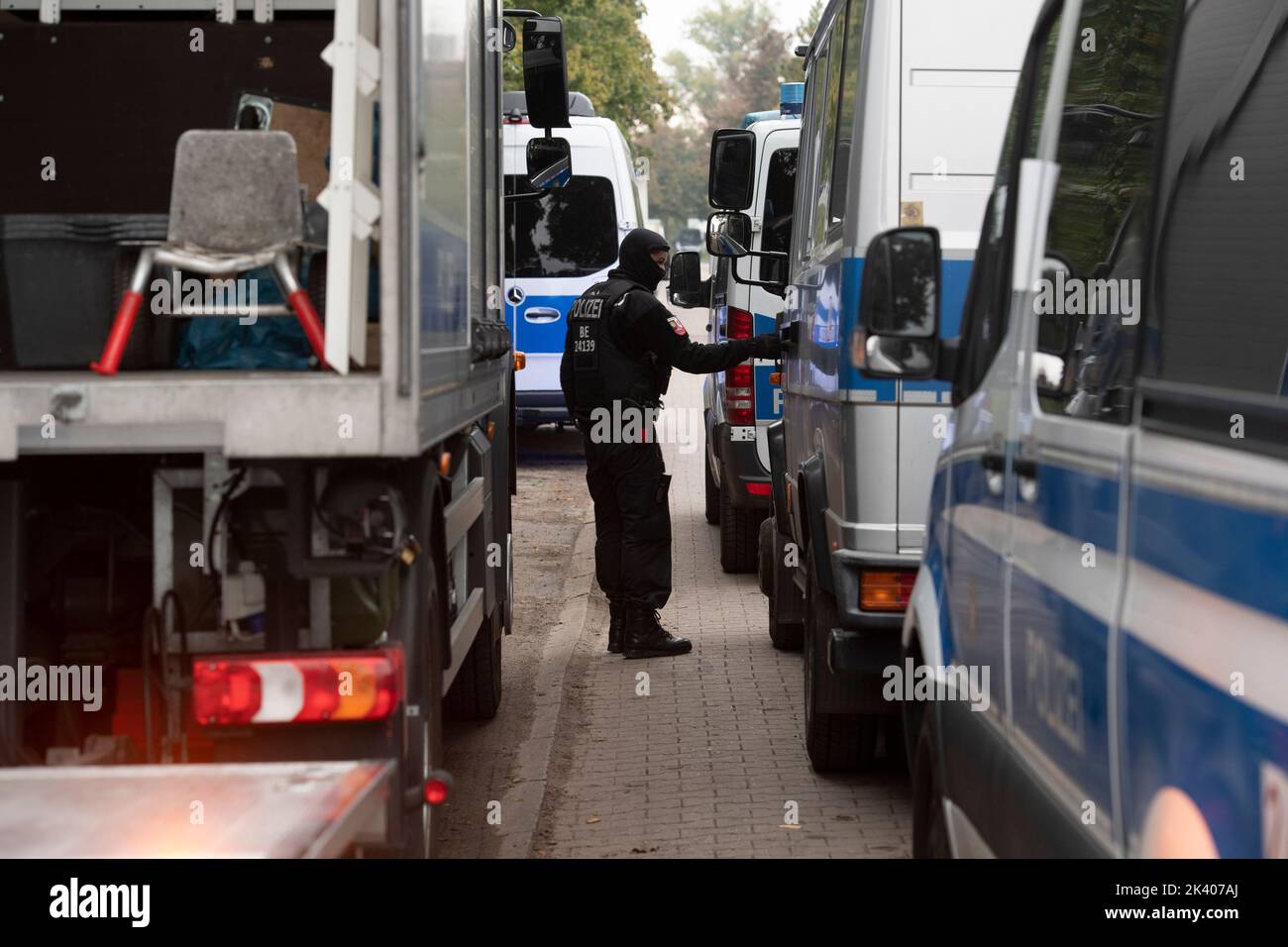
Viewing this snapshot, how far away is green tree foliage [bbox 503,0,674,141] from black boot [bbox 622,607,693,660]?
19382 mm

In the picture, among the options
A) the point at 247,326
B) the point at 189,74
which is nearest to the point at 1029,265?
the point at 247,326

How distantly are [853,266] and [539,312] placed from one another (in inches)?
493

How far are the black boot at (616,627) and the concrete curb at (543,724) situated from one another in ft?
0.78

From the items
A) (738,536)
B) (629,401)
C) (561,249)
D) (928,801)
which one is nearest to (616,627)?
(629,401)

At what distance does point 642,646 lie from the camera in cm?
899

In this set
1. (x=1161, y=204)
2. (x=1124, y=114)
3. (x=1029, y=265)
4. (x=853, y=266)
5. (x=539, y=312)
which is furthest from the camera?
(x=539, y=312)

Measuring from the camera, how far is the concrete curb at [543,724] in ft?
19.5

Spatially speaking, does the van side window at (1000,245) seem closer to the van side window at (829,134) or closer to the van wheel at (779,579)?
the van side window at (829,134)

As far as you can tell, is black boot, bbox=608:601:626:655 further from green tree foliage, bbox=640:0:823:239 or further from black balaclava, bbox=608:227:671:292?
green tree foliage, bbox=640:0:823:239

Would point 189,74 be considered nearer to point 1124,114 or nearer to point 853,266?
point 853,266

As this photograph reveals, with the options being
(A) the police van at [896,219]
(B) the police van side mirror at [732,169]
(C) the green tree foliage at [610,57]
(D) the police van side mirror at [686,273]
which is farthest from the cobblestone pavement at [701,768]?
(C) the green tree foliage at [610,57]

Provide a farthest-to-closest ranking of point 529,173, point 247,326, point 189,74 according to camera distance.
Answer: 1. point 529,173
2. point 189,74
3. point 247,326

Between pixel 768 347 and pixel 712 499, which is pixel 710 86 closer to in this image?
pixel 712 499
